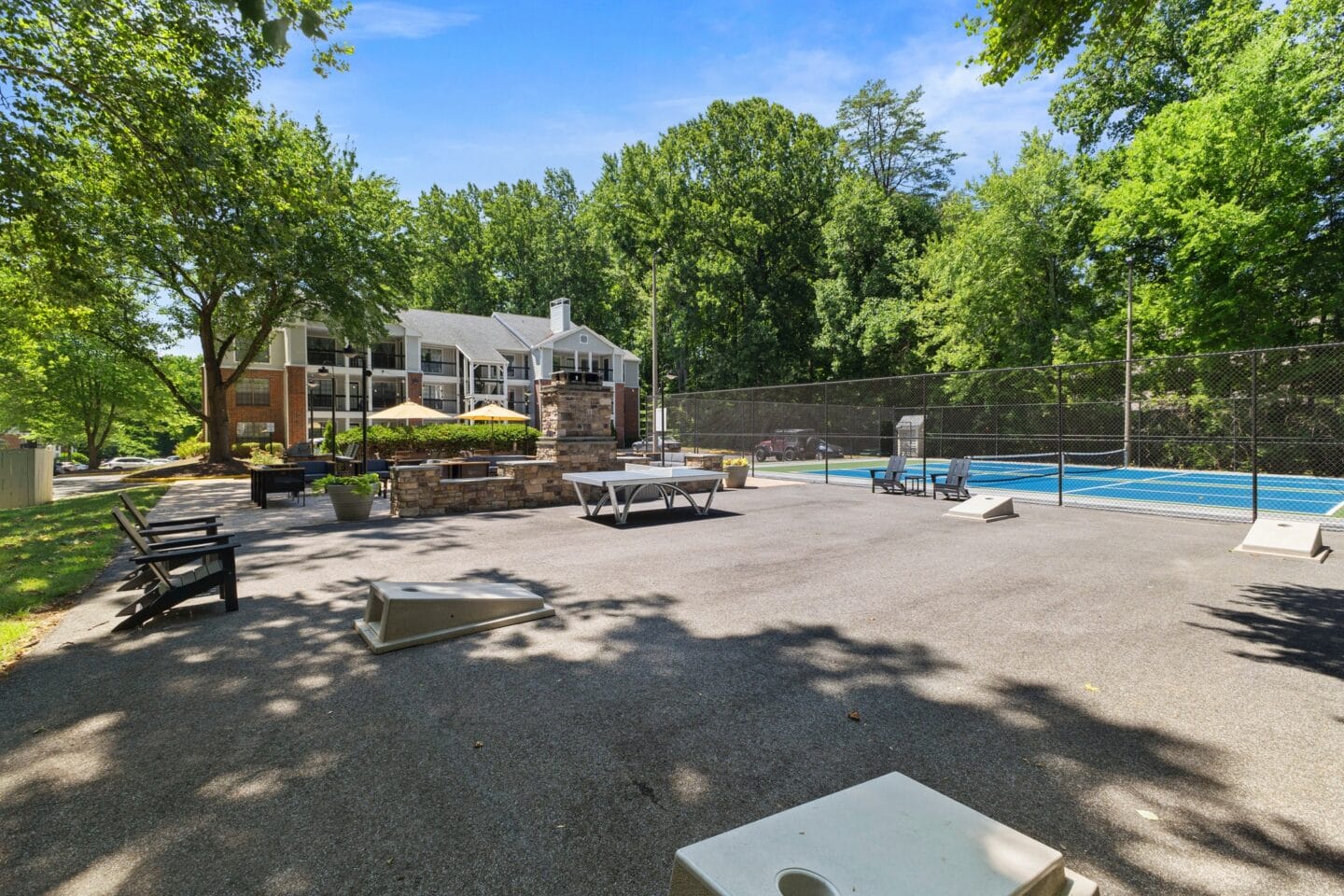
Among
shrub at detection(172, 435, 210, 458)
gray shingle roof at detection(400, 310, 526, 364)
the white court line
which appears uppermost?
gray shingle roof at detection(400, 310, 526, 364)

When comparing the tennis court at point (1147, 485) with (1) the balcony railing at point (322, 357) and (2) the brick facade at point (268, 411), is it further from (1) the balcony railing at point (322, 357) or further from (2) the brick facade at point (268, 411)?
(2) the brick facade at point (268, 411)

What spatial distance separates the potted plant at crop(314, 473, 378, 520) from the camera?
10500 mm

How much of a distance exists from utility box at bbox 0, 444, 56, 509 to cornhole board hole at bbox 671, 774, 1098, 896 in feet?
59.5

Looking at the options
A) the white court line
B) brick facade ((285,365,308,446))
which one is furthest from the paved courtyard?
brick facade ((285,365,308,446))

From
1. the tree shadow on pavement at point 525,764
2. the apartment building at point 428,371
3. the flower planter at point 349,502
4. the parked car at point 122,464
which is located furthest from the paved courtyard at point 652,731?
the parked car at point 122,464

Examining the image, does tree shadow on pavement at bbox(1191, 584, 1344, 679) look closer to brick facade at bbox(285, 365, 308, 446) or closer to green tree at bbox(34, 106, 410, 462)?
green tree at bbox(34, 106, 410, 462)

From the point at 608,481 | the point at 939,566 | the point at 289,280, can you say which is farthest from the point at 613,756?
the point at 289,280

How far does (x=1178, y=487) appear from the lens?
17.1 metres

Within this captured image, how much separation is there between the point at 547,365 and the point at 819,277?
17788 millimetres

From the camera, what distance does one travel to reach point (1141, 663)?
418 cm

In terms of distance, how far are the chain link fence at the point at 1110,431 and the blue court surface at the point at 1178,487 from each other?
0.06 metres

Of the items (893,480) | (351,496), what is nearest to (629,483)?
(351,496)

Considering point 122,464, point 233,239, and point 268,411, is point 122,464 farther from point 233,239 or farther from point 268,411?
point 233,239

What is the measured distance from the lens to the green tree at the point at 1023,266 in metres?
27.1
